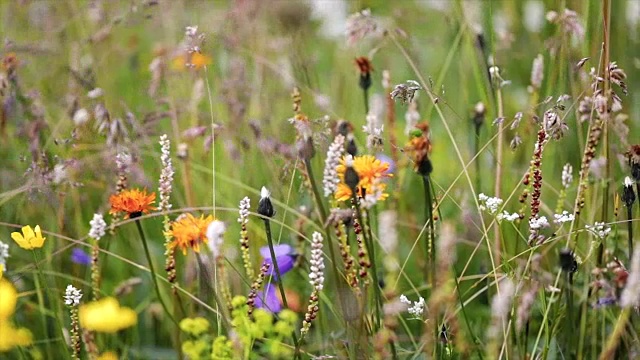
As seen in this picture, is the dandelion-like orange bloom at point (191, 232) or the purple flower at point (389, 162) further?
the purple flower at point (389, 162)

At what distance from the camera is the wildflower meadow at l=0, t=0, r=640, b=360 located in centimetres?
107

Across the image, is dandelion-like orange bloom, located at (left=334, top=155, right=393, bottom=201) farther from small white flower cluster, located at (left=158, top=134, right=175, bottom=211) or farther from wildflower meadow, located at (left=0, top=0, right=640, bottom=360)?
small white flower cluster, located at (left=158, top=134, right=175, bottom=211)

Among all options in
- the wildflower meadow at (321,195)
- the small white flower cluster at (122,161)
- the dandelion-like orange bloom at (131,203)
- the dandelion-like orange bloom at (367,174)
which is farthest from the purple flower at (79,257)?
the dandelion-like orange bloom at (367,174)

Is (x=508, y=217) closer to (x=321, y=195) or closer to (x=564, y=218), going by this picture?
(x=564, y=218)

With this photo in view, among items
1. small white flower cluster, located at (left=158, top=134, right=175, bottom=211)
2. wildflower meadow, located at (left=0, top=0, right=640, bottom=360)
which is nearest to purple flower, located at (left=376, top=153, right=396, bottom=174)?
wildflower meadow, located at (left=0, top=0, right=640, bottom=360)

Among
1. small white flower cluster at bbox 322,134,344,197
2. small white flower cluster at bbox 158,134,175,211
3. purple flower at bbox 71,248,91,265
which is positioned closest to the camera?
small white flower cluster at bbox 322,134,344,197

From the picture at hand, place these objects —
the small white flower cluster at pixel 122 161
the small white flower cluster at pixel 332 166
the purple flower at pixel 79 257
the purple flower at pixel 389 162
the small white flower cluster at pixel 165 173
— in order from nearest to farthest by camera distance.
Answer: the small white flower cluster at pixel 332 166, the small white flower cluster at pixel 165 173, the small white flower cluster at pixel 122 161, the purple flower at pixel 389 162, the purple flower at pixel 79 257

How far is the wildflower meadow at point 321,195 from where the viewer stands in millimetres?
1067

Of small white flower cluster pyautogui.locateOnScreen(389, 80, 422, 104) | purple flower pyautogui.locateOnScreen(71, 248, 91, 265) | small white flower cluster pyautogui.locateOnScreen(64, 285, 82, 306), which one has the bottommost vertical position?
purple flower pyautogui.locateOnScreen(71, 248, 91, 265)

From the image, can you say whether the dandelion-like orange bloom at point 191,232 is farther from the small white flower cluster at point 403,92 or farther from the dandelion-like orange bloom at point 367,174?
the small white flower cluster at point 403,92

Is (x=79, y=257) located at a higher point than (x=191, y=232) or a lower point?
lower

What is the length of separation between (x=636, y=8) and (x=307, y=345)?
131cm

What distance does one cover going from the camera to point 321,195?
1.69 metres

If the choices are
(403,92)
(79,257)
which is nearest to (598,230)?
(403,92)
